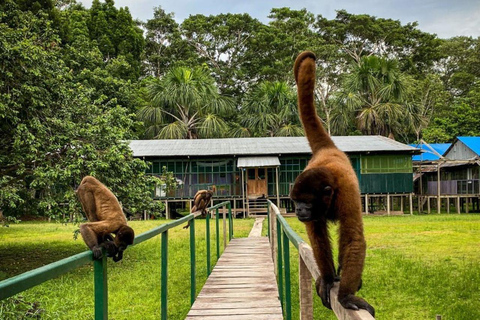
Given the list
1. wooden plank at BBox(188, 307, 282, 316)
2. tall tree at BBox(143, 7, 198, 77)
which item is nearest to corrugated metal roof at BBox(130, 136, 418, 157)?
tall tree at BBox(143, 7, 198, 77)

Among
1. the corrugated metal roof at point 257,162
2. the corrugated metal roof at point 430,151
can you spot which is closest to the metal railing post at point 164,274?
the corrugated metal roof at point 257,162

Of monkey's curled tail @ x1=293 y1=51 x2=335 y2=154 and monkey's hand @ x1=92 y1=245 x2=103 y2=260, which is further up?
monkey's curled tail @ x1=293 y1=51 x2=335 y2=154

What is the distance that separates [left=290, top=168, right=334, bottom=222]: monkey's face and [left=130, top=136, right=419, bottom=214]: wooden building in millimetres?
24977

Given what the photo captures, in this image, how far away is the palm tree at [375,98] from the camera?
35.2 meters

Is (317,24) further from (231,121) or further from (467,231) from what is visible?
(467,231)

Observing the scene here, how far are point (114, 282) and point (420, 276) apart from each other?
6.95 m

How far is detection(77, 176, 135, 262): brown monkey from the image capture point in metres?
3.30

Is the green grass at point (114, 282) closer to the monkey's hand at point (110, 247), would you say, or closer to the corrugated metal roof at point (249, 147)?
the monkey's hand at point (110, 247)

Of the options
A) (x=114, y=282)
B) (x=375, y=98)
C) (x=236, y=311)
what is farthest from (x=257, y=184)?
(x=236, y=311)

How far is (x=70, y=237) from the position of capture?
18859 mm

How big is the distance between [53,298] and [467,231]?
1537 centimetres

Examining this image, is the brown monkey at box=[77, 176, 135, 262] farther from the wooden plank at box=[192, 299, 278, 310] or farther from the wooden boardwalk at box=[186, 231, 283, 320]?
the wooden plank at box=[192, 299, 278, 310]

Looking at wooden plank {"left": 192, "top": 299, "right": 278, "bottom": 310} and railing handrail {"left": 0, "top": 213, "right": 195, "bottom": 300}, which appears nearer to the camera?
railing handrail {"left": 0, "top": 213, "right": 195, "bottom": 300}

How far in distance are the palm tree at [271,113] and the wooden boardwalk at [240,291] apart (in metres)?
27.4
